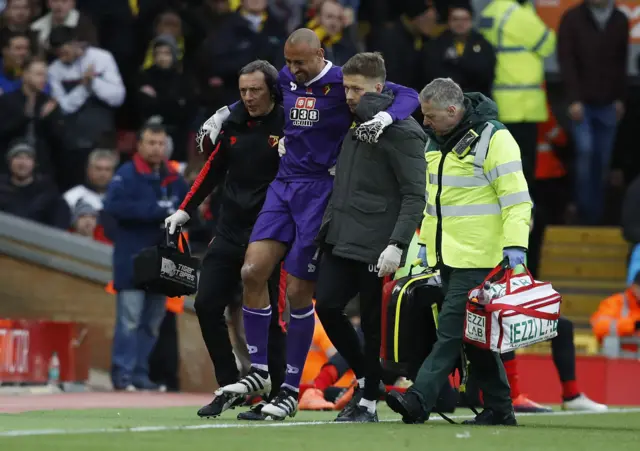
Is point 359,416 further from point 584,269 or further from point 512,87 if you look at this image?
point 584,269

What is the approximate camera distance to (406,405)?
29.6 ft

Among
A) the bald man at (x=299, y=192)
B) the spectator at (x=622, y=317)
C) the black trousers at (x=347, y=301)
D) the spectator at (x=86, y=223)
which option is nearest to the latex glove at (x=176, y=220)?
the bald man at (x=299, y=192)

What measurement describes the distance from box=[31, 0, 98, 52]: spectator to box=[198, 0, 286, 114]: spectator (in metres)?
1.23

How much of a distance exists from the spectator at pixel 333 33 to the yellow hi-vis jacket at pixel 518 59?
156cm

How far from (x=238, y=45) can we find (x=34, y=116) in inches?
86.5

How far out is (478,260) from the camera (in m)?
9.16

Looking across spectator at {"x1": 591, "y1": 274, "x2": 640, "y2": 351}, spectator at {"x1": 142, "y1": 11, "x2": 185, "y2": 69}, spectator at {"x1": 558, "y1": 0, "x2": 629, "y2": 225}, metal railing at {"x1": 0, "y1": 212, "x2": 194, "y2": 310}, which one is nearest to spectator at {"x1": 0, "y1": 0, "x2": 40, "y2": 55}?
spectator at {"x1": 142, "y1": 11, "x2": 185, "y2": 69}

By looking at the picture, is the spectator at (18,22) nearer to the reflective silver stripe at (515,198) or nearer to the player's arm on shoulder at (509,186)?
the player's arm on shoulder at (509,186)

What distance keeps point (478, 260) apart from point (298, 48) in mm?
1624

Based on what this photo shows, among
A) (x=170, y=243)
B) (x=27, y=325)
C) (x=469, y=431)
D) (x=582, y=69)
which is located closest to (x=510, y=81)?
(x=582, y=69)

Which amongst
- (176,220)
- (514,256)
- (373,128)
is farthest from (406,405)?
(176,220)

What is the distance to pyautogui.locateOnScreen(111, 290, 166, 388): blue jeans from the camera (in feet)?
46.0

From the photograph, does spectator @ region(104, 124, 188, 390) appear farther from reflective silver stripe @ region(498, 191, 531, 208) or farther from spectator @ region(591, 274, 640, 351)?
reflective silver stripe @ region(498, 191, 531, 208)

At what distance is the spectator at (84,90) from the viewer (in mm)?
16344
